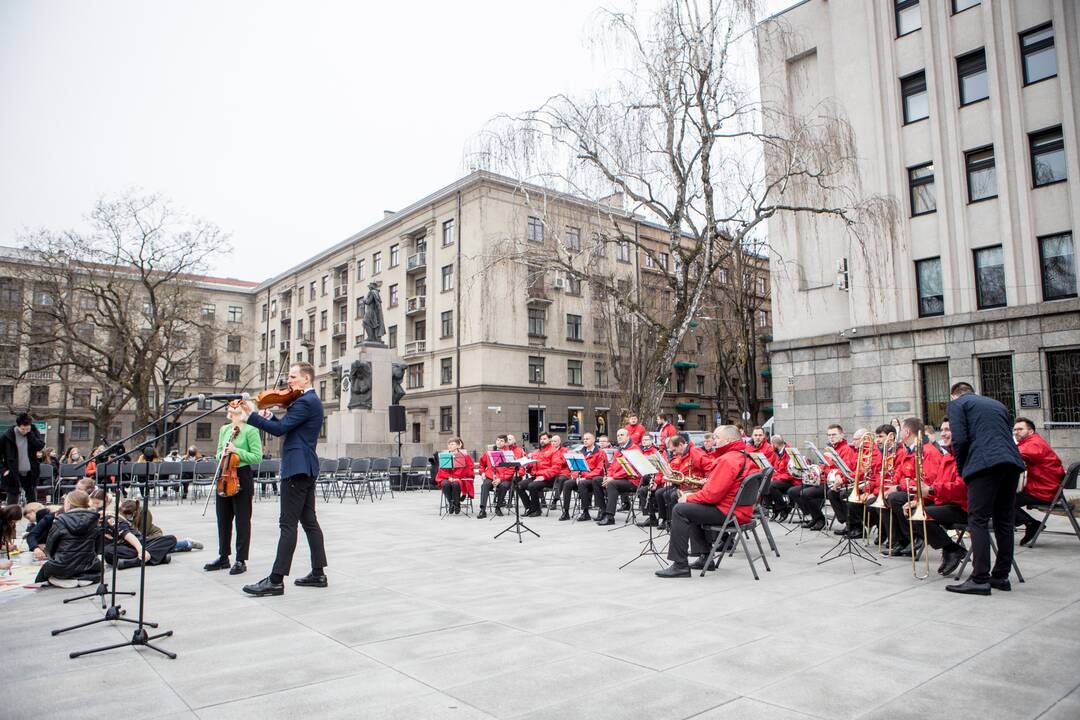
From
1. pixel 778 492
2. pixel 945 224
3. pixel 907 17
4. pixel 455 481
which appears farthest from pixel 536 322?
pixel 778 492

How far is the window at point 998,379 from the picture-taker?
1994 centimetres

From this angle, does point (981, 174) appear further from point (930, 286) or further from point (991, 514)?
point (991, 514)

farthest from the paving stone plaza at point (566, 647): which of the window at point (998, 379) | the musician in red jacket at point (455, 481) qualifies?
the window at point (998, 379)

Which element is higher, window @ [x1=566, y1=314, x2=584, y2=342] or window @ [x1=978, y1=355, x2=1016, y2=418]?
window @ [x1=566, y1=314, x2=584, y2=342]

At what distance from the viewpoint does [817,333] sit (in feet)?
80.8

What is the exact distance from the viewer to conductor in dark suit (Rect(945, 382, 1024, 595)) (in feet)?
21.2

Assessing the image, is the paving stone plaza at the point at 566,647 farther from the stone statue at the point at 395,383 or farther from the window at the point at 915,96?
the stone statue at the point at 395,383

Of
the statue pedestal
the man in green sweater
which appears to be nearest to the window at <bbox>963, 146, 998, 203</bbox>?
the statue pedestal

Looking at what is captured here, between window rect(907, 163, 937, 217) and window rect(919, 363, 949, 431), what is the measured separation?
478cm

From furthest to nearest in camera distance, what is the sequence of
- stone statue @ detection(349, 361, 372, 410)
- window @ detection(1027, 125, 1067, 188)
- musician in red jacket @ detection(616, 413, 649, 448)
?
1. stone statue @ detection(349, 361, 372, 410)
2. window @ detection(1027, 125, 1067, 188)
3. musician in red jacket @ detection(616, 413, 649, 448)

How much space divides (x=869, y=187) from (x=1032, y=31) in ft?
18.6

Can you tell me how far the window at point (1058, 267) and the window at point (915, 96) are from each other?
5249 mm

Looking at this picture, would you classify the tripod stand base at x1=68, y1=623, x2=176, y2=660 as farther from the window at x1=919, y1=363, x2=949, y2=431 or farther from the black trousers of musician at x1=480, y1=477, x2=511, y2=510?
the window at x1=919, y1=363, x2=949, y2=431

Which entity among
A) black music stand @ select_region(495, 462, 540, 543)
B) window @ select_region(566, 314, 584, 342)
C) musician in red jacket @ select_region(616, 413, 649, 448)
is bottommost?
black music stand @ select_region(495, 462, 540, 543)
